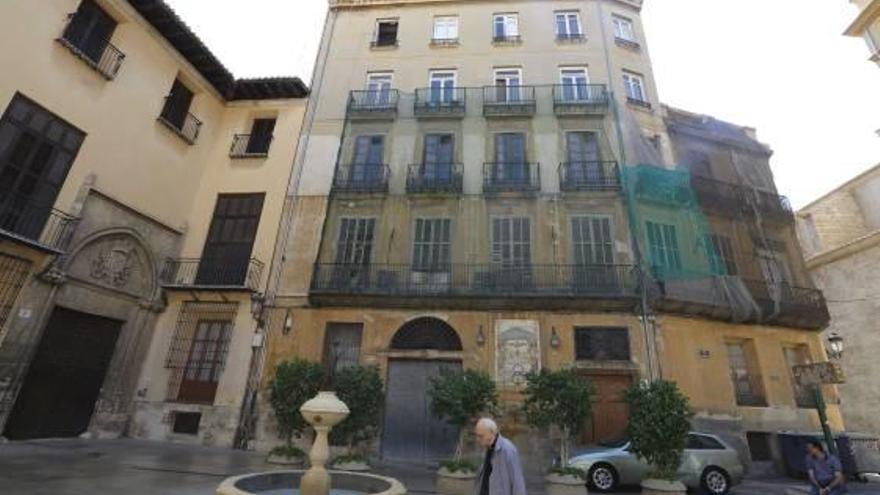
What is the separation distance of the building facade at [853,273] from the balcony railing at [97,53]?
28.3m

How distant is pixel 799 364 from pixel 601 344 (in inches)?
289

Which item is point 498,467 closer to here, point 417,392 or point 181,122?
point 417,392

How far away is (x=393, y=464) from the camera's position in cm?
1152

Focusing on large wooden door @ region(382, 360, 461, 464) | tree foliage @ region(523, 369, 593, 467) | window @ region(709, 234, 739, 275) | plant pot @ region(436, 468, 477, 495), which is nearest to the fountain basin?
plant pot @ region(436, 468, 477, 495)

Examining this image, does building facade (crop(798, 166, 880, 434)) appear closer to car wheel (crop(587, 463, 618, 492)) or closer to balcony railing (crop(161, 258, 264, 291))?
car wheel (crop(587, 463, 618, 492))

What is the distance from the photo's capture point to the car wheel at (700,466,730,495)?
9.33 meters

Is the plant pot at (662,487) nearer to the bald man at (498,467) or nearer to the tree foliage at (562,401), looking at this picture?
the tree foliage at (562,401)

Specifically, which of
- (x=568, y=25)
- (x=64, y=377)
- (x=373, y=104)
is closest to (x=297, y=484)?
(x=64, y=377)

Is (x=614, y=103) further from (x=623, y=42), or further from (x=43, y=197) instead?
(x=43, y=197)

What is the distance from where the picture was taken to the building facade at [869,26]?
57.8ft

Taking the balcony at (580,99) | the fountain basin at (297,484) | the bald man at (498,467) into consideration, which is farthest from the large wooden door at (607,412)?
the balcony at (580,99)

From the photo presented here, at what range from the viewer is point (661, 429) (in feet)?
28.9

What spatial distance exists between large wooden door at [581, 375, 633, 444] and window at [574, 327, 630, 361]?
55 centimetres

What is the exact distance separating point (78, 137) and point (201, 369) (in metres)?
7.43
